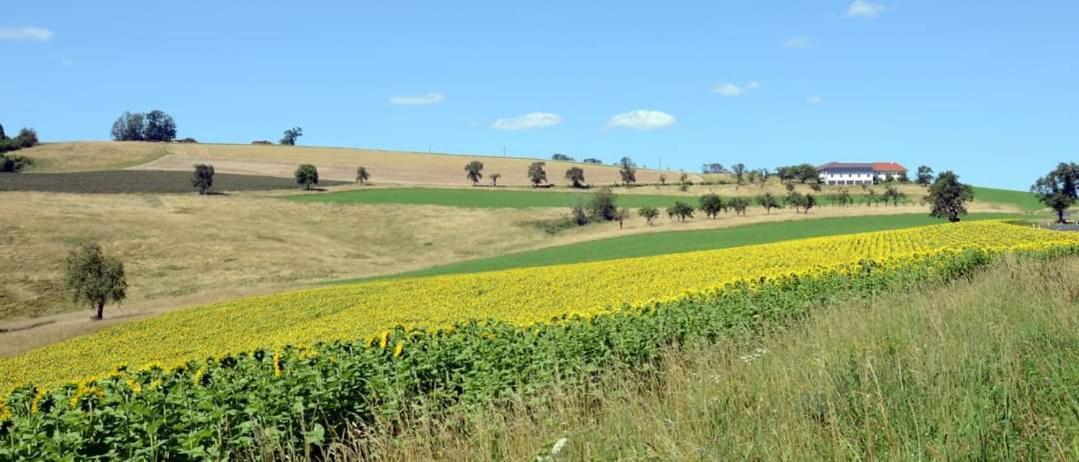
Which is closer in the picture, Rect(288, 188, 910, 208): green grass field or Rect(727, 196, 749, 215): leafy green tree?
Rect(727, 196, 749, 215): leafy green tree

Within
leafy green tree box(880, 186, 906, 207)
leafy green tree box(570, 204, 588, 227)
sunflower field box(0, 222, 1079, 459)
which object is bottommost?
leafy green tree box(570, 204, 588, 227)

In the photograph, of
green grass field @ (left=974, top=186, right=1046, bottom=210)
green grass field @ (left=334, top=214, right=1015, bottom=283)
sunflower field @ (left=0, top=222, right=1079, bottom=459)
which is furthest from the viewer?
green grass field @ (left=974, top=186, right=1046, bottom=210)

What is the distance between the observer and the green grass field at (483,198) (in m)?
100

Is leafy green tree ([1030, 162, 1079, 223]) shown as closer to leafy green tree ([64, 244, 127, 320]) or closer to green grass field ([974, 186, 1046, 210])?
green grass field ([974, 186, 1046, 210])

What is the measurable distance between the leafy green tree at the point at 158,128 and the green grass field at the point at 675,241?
143 metres

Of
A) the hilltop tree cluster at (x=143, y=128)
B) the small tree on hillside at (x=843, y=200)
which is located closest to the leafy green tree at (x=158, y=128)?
the hilltop tree cluster at (x=143, y=128)

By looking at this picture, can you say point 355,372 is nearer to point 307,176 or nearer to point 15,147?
point 307,176

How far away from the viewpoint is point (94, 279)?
4222 centimetres

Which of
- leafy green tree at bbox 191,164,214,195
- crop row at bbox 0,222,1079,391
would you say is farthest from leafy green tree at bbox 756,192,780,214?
leafy green tree at bbox 191,164,214,195

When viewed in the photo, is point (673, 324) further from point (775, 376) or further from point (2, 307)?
point (2, 307)

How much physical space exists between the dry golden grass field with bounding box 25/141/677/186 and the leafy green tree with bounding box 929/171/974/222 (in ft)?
214

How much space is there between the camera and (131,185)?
9931cm

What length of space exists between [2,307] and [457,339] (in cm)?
4884

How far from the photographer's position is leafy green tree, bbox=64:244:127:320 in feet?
138
